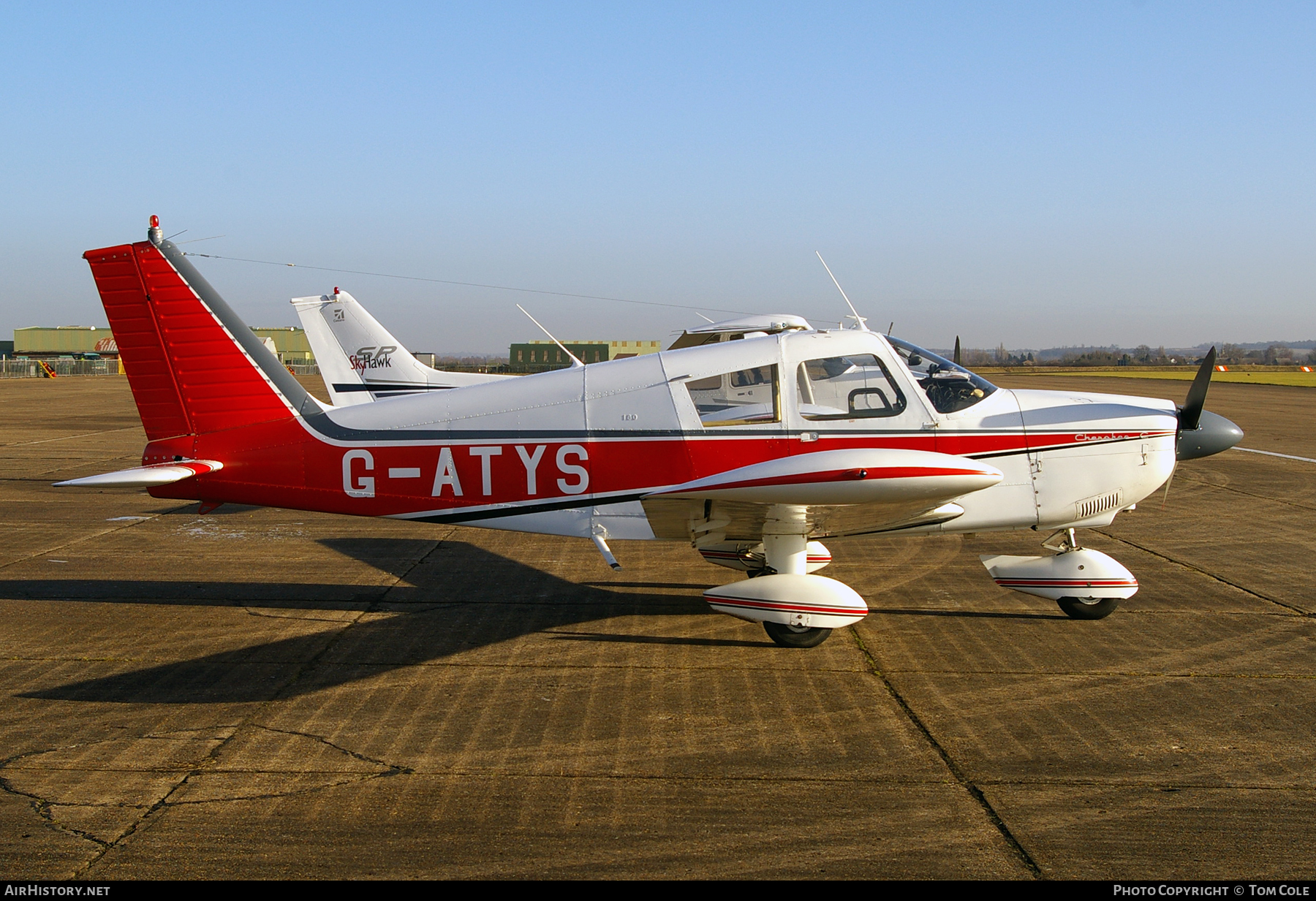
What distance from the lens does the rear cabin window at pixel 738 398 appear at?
6.73 metres

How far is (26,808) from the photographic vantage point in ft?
13.8

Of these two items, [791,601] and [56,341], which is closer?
[791,601]

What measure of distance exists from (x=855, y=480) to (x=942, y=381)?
1.93m

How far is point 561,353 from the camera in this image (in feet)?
295

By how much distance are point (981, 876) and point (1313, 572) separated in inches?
288

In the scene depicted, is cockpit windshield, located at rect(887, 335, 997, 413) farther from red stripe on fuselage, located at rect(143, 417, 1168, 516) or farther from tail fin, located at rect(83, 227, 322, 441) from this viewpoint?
tail fin, located at rect(83, 227, 322, 441)

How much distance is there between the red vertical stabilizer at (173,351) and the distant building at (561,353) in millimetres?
55758

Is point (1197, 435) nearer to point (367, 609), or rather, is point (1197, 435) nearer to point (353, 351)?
point (367, 609)

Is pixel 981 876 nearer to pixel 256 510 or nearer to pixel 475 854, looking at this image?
pixel 475 854

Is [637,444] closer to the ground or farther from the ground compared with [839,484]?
farther from the ground

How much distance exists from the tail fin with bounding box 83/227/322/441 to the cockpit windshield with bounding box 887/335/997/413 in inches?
182

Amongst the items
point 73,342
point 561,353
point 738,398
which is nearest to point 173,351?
point 738,398

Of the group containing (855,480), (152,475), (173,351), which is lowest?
(152,475)

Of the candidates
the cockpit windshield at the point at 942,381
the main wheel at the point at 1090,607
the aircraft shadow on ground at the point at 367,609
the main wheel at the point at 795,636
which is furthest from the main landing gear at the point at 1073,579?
the aircraft shadow on ground at the point at 367,609
